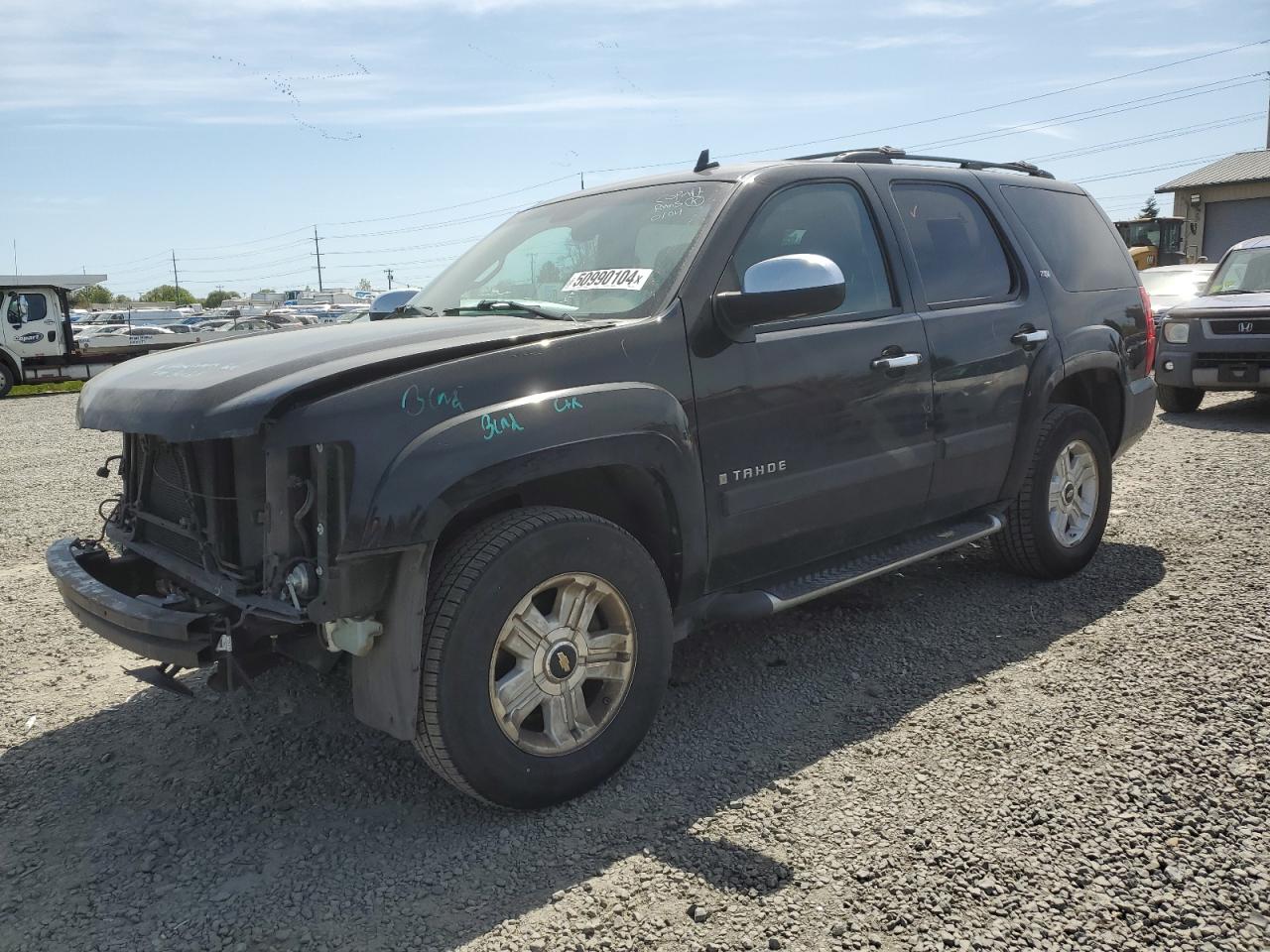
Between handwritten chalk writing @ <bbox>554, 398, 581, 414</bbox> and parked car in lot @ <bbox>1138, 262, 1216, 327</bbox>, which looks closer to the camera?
handwritten chalk writing @ <bbox>554, 398, 581, 414</bbox>

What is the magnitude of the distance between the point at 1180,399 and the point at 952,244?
8.21 meters

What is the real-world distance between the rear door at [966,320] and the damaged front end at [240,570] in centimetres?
263

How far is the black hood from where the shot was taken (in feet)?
8.87

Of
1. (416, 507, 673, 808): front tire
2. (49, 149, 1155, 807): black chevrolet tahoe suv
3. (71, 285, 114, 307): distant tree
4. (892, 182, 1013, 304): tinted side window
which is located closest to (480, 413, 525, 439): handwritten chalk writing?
(49, 149, 1155, 807): black chevrolet tahoe suv

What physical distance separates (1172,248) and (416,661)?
96.7ft

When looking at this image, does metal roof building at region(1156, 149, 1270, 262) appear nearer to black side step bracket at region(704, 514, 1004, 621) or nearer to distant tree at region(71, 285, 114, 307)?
black side step bracket at region(704, 514, 1004, 621)

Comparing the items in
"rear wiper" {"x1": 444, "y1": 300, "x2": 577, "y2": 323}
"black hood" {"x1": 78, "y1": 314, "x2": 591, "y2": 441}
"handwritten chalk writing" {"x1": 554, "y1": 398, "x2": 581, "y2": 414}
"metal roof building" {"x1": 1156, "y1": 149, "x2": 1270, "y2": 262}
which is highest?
"metal roof building" {"x1": 1156, "y1": 149, "x2": 1270, "y2": 262}

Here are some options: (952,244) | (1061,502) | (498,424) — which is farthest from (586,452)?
(1061,502)

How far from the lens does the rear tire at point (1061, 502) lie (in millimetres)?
4977

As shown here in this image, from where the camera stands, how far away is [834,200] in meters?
4.18

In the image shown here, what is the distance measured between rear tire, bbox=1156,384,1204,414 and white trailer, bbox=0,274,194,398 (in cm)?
2117

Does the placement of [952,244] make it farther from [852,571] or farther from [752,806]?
[752,806]

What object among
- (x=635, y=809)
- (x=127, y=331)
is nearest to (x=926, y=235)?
(x=635, y=809)

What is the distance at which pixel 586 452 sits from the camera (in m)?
3.10
